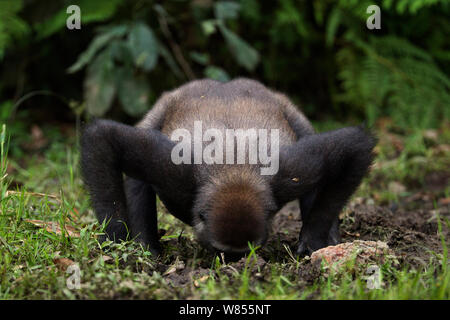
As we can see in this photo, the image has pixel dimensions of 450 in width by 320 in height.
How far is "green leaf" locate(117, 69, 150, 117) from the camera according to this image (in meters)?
8.84

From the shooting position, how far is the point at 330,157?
460 centimetres

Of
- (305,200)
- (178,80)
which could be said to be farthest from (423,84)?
(305,200)

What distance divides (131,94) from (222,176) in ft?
16.5

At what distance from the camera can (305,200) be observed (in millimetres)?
5344

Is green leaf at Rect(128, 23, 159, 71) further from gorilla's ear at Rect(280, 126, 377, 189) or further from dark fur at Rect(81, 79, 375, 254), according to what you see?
gorilla's ear at Rect(280, 126, 377, 189)

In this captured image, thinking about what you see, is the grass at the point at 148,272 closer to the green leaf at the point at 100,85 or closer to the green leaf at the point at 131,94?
the green leaf at the point at 100,85

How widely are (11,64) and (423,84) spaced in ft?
24.7

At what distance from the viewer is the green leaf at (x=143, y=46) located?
27.1 ft
